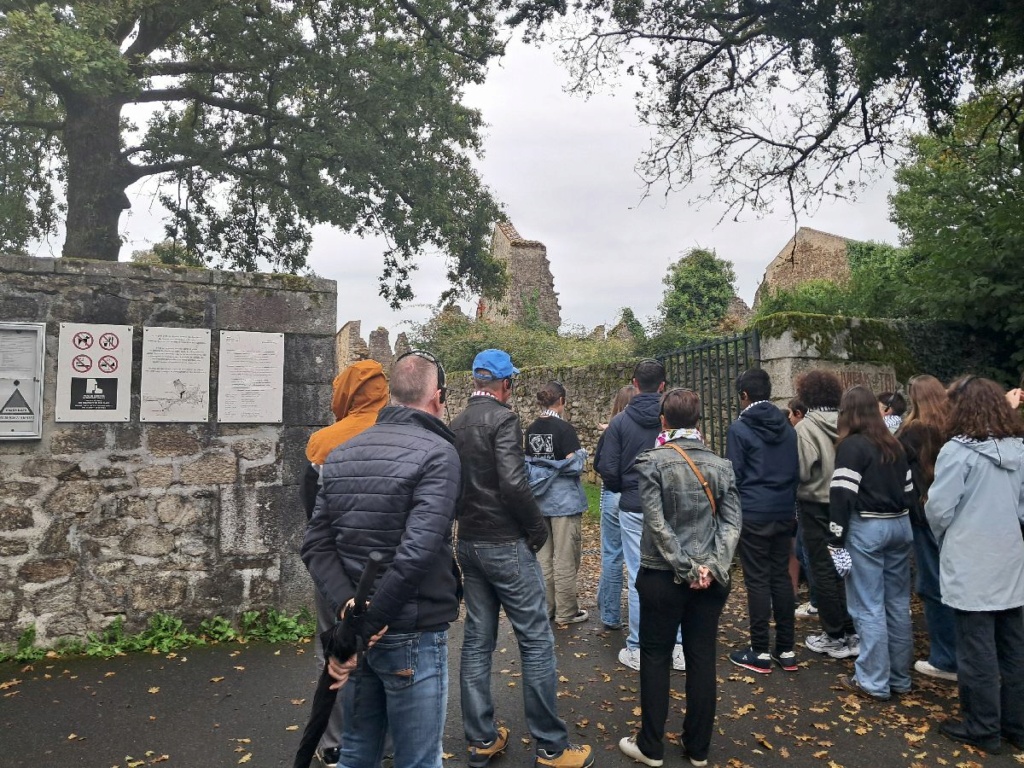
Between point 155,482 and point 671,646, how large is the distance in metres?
3.76

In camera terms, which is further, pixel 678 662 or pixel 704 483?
pixel 678 662

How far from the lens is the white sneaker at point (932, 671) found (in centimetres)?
479

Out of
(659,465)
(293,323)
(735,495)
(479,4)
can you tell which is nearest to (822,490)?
(735,495)

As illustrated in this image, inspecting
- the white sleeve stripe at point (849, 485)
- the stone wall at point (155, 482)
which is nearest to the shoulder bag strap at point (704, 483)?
the white sleeve stripe at point (849, 485)

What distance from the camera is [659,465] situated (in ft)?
12.3

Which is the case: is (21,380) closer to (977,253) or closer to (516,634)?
(516,634)

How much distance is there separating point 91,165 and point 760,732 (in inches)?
523

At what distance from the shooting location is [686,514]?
12.1ft

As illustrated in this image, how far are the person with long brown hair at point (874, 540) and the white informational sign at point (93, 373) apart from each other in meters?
4.84

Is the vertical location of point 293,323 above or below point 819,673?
above

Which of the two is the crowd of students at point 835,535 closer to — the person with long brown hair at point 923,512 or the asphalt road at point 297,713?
the person with long brown hair at point 923,512

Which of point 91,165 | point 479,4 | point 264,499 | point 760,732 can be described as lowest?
point 760,732

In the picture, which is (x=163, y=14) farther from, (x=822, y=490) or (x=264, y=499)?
(x=822, y=490)

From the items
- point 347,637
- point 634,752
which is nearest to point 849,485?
point 634,752
